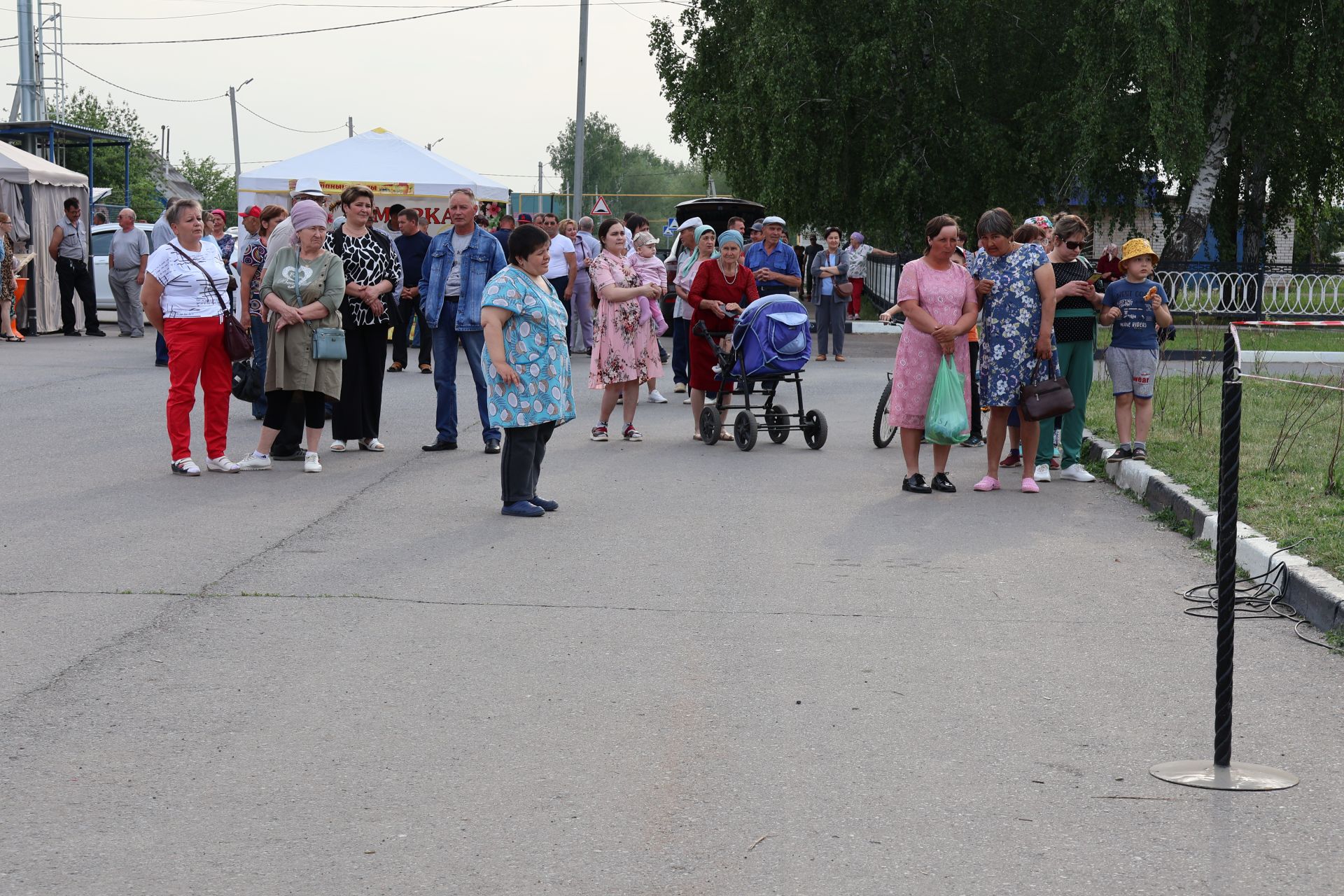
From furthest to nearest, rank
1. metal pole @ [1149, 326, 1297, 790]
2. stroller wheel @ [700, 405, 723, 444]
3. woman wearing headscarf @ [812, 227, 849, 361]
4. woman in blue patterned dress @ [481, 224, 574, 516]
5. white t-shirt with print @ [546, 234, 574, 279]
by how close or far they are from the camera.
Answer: woman wearing headscarf @ [812, 227, 849, 361] → white t-shirt with print @ [546, 234, 574, 279] → stroller wheel @ [700, 405, 723, 444] → woman in blue patterned dress @ [481, 224, 574, 516] → metal pole @ [1149, 326, 1297, 790]

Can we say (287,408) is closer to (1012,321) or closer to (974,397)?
(1012,321)

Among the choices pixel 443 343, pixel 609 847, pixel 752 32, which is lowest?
pixel 609 847

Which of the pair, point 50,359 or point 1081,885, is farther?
point 50,359

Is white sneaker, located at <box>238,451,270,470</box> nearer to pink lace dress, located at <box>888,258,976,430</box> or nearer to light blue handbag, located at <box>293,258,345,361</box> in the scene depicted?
light blue handbag, located at <box>293,258,345,361</box>

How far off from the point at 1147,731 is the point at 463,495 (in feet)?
19.2

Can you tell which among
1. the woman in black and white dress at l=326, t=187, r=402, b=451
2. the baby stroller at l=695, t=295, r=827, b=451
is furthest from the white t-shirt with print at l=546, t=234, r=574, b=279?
the woman in black and white dress at l=326, t=187, r=402, b=451

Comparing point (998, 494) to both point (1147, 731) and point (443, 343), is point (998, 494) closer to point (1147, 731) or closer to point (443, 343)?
point (443, 343)

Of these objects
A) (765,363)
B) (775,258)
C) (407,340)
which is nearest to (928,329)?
(765,363)

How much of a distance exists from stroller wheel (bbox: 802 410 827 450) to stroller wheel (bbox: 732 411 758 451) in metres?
0.46

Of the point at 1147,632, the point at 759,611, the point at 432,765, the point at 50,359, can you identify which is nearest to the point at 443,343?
the point at 759,611

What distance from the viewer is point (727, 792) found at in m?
4.58

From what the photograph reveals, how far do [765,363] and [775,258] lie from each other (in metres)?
4.64

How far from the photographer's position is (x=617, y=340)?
13578 millimetres

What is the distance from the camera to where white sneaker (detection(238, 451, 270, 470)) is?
Result: 36.9 feet
